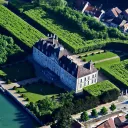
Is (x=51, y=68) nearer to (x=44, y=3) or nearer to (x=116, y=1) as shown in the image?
(x=44, y=3)

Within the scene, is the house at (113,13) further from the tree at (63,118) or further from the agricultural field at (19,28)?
the tree at (63,118)

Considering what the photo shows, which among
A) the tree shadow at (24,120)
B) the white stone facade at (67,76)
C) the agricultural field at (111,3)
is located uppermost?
the agricultural field at (111,3)

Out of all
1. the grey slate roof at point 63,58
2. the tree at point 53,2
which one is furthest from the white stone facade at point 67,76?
the tree at point 53,2

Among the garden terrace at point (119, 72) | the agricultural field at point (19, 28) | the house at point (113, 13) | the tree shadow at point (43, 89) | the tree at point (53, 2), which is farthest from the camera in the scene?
the house at point (113, 13)

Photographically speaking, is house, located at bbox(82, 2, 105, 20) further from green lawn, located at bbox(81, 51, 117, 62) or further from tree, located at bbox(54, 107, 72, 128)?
tree, located at bbox(54, 107, 72, 128)

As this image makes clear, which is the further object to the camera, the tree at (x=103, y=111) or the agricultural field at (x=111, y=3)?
the agricultural field at (x=111, y=3)

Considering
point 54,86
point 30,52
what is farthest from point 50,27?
point 54,86
